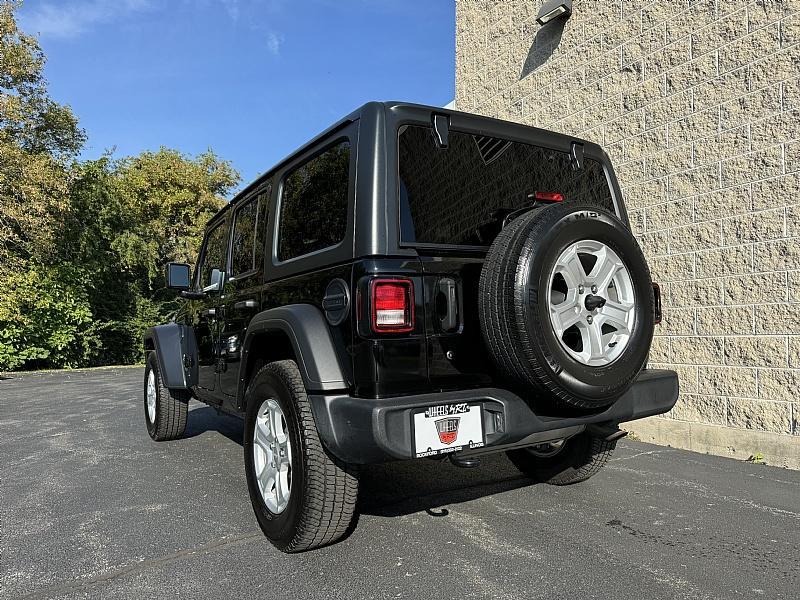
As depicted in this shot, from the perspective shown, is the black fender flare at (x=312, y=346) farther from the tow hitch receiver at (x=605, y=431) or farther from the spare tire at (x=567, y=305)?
the tow hitch receiver at (x=605, y=431)

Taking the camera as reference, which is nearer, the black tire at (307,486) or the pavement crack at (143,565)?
the pavement crack at (143,565)

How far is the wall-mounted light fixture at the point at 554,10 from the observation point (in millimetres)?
6629

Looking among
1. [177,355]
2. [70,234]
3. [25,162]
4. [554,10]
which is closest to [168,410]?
[177,355]

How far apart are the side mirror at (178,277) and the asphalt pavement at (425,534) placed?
142 centimetres

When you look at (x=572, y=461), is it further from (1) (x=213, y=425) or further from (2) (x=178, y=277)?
(1) (x=213, y=425)

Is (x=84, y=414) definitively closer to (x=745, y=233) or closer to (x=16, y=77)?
(x=745, y=233)

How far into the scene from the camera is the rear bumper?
2326mm

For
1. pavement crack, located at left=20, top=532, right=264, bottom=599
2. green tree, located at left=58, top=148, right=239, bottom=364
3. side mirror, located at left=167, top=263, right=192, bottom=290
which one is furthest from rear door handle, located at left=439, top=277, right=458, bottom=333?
green tree, located at left=58, top=148, right=239, bottom=364

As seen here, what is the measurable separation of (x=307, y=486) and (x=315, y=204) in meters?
1.37

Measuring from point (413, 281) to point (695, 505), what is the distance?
2.35 metres

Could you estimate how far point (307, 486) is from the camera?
2.61 metres

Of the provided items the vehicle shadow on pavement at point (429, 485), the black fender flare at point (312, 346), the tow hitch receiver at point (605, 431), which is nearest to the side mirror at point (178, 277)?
the vehicle shadow on pavement at point (429, 485)

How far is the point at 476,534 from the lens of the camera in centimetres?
300

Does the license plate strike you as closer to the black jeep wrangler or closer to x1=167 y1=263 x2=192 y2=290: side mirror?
the black jeep wrangler
